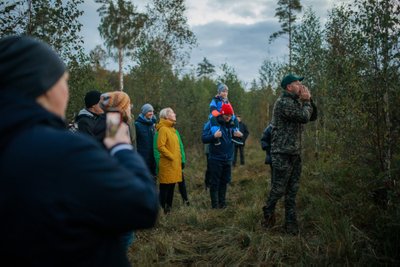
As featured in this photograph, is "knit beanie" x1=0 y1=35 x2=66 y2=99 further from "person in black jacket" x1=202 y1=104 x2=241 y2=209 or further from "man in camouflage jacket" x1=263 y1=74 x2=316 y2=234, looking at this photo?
"person in black jacket" x1=202 y1=104 x2=241 y2=209

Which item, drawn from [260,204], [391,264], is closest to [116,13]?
[260,204]

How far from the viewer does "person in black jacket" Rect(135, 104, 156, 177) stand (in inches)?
275

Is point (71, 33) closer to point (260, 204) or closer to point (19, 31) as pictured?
point (19, 31)

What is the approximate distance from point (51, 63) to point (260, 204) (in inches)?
235

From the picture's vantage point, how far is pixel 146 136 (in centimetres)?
705

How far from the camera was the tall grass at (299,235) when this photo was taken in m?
3.92

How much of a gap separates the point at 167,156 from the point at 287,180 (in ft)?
8.07

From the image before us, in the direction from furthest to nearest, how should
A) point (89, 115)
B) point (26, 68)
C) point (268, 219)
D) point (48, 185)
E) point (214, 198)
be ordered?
point (214, 198), point (268, 219), point (89, 115), point (26, 68), point (48, 185)

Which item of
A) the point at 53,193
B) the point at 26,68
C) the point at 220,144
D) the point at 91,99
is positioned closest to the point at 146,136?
the point at 220,144

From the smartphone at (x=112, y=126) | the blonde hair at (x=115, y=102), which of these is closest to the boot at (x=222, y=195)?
the blonde hair at (x=115, y=102)

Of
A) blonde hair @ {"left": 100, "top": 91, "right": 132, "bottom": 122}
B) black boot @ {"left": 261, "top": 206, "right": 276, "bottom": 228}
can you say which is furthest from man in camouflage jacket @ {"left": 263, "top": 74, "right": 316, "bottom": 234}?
blonde hair @ {"left": 100, "top": 91, "right": 132, "bottom": 122}

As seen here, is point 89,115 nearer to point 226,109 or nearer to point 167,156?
point 167,156

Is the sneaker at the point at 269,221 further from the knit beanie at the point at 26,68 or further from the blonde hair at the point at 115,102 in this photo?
the knit beanie at the point at 26,68

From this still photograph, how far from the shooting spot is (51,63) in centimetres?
137
